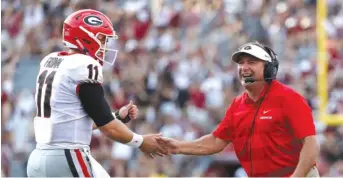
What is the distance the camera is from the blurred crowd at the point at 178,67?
13219mm

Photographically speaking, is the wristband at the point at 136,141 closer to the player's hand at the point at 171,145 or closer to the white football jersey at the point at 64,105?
the white football jersey at the point at 64,105

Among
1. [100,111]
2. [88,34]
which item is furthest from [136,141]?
[88,34]

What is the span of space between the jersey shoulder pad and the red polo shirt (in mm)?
1415

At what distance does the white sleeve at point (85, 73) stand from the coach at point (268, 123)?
1.19 m

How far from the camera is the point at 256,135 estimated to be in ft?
22.6

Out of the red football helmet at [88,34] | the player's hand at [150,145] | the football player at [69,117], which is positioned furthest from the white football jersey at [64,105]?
the player's hand at [150,145]

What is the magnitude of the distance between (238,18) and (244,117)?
8.17m

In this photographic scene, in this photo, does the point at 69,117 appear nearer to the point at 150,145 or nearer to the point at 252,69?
the point at 150,145

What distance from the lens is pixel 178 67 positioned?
14836mm

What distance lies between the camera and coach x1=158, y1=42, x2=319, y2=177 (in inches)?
261

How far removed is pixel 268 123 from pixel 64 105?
1612 millimetres

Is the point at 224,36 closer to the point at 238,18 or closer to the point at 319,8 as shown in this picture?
the point at 238,18

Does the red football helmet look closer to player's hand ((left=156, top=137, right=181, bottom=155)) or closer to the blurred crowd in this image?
player's hand ((left=156, top=137, right=181, bottom=155))

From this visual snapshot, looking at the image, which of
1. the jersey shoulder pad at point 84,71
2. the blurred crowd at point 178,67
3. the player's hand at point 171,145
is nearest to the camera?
the jersey shoulder pad at point 84,71
